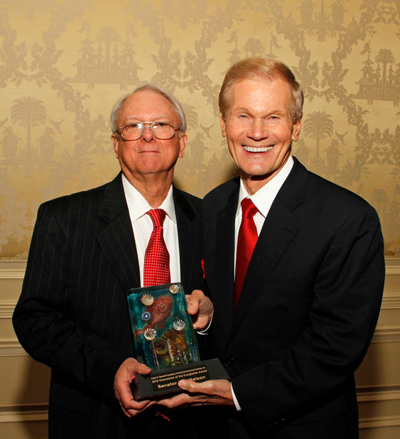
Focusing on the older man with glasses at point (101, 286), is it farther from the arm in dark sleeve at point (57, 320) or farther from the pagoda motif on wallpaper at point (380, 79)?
the pagoda motif on wallpaper at point (380, 79)

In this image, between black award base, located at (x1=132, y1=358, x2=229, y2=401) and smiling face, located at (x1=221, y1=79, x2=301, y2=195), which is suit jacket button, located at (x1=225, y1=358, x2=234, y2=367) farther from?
smiling face, located at (x1=221, y1=79, x2=301, y2=195)

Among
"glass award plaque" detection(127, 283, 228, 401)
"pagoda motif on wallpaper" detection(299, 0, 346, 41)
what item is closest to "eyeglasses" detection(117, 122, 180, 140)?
"glass award plaque" detection(127, 283, 228, 401)

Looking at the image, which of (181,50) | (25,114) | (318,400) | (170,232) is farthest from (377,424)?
(25,114)

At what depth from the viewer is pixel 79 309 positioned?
1.98m

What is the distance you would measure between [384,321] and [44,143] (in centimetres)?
275

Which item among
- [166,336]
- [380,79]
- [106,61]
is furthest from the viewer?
[380,79]

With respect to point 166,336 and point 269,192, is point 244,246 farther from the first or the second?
point 166,336

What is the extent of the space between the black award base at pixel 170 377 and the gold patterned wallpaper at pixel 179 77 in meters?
1.75

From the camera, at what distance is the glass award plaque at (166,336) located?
5.64 ft

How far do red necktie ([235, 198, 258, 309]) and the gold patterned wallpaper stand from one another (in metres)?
1.34

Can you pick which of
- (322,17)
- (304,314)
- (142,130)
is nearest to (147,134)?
(142,130)

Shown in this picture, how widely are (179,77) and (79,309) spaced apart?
186 cm

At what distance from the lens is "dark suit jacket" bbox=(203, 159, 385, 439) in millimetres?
1738

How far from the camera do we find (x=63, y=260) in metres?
A: 1.97
